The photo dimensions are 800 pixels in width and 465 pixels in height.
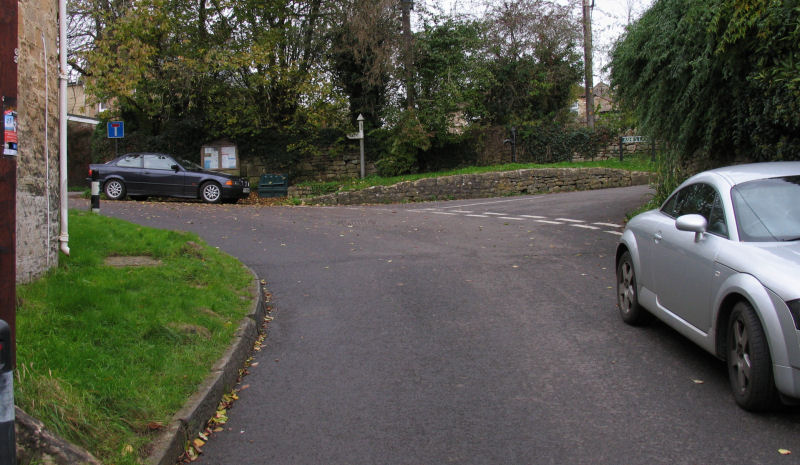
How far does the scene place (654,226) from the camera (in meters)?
6.32

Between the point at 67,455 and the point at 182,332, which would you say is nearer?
the point at 67,455

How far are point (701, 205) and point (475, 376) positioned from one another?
2.36 metres

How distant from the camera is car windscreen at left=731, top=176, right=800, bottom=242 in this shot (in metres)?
4.91

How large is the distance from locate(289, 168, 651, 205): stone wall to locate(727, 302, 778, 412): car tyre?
21.5 metres

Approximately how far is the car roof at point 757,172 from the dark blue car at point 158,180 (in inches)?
747

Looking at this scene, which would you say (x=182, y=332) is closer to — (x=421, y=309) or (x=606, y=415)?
(x=421, y=309)

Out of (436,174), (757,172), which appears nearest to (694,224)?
(757,172)

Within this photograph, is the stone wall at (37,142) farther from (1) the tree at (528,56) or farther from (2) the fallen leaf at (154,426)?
(1) the tree at (528,56)

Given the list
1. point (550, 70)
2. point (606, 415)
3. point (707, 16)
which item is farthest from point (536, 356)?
point (550, 70)

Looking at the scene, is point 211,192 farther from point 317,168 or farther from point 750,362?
point 750,362

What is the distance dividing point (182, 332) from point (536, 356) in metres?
2.96

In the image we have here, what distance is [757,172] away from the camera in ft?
18.4

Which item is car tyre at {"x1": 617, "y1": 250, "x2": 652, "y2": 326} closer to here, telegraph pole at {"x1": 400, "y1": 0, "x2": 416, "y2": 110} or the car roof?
the car roof

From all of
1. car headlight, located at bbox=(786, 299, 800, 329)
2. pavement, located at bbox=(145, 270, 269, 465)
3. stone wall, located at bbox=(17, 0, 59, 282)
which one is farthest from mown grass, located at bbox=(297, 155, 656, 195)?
car headlight, located at bbox=(786, 299, 800, 329)
